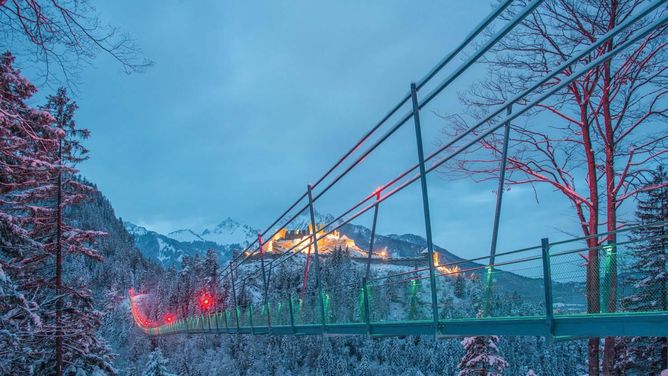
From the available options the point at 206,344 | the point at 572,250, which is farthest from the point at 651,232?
the point at 206,344

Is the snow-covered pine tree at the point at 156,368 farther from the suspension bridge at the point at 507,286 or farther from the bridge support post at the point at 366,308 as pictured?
the bridge support post at the point at 366,308

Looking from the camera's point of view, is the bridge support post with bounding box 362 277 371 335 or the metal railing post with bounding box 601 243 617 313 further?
the bridge support post with bounding box 362 277 371 335

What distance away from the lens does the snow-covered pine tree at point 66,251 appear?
43.1 feet

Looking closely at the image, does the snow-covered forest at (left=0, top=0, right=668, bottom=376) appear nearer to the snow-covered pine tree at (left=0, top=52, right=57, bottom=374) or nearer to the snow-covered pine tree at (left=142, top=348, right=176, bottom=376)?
the snow-covered pine tree at (left=0, top=52, right=57, bottom=374)

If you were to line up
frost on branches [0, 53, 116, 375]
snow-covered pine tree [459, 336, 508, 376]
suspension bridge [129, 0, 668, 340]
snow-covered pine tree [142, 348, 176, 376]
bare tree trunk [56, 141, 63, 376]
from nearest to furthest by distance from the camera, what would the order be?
suspension bridge [129, 0, 668, 340]
frost on branches [0, 53, 116, 375]
bare tree trunk [56, 141, 63, 376]
snow-covered pine tree [459, 336, 508, 376]
snow-covered pine tree [142, 348, 176, 376]

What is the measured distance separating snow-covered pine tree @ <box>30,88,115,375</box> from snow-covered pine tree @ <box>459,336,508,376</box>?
34.9 feet

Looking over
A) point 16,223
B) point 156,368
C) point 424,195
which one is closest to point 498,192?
A: point 424,195

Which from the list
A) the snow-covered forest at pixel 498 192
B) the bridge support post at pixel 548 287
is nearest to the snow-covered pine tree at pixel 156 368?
the snow-covered forest at pixel 498 192

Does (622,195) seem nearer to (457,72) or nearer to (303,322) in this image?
(457,72)

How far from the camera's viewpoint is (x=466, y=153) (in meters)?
10.5

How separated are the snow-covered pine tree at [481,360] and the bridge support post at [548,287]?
11.3 meters

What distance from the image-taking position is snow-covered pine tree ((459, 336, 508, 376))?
15.9 meters

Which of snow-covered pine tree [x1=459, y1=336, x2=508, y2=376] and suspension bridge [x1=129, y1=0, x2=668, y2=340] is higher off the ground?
suspension bridge [x1=129, y1=0, x2=668, y2=340]

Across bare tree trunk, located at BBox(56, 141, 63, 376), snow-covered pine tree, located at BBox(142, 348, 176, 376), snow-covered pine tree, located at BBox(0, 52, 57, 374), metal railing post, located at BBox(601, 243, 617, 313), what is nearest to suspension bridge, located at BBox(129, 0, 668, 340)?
metal railing post, located at BBox(601, 243, 617, 313)
